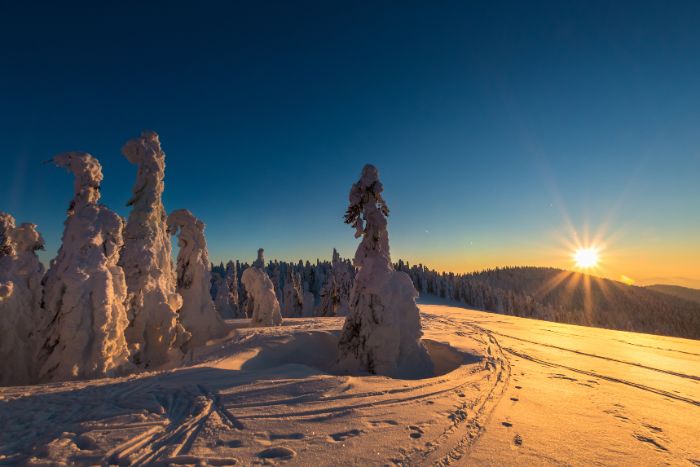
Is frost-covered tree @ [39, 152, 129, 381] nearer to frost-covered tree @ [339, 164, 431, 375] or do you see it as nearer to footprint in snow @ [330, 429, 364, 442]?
frost-covered tree @ [339, 164, 431, 375]

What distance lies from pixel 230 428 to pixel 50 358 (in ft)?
29.7

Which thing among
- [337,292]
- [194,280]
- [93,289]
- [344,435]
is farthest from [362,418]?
[337,292]

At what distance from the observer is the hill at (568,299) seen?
89.9m

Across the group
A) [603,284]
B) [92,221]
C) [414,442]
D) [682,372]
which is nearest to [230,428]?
[414,442]

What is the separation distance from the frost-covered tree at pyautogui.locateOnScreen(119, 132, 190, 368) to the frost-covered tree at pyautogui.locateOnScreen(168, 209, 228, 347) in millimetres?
1658

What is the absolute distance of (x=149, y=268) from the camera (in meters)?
13.6

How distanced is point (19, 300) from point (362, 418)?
1426cm

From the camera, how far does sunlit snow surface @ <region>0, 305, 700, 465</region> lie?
411 centimetres

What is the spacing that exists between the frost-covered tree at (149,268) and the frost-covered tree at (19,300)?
296 cm

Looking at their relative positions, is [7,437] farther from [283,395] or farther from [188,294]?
[188,294]

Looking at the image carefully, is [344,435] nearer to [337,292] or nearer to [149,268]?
[149,268]

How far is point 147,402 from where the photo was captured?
567cm

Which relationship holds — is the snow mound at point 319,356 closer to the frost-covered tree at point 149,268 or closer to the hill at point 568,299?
the frost-covered tree at point 149,268

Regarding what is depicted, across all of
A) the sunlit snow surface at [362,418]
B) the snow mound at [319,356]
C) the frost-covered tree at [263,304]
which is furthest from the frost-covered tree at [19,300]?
the frost-covered tree at [263,304]
